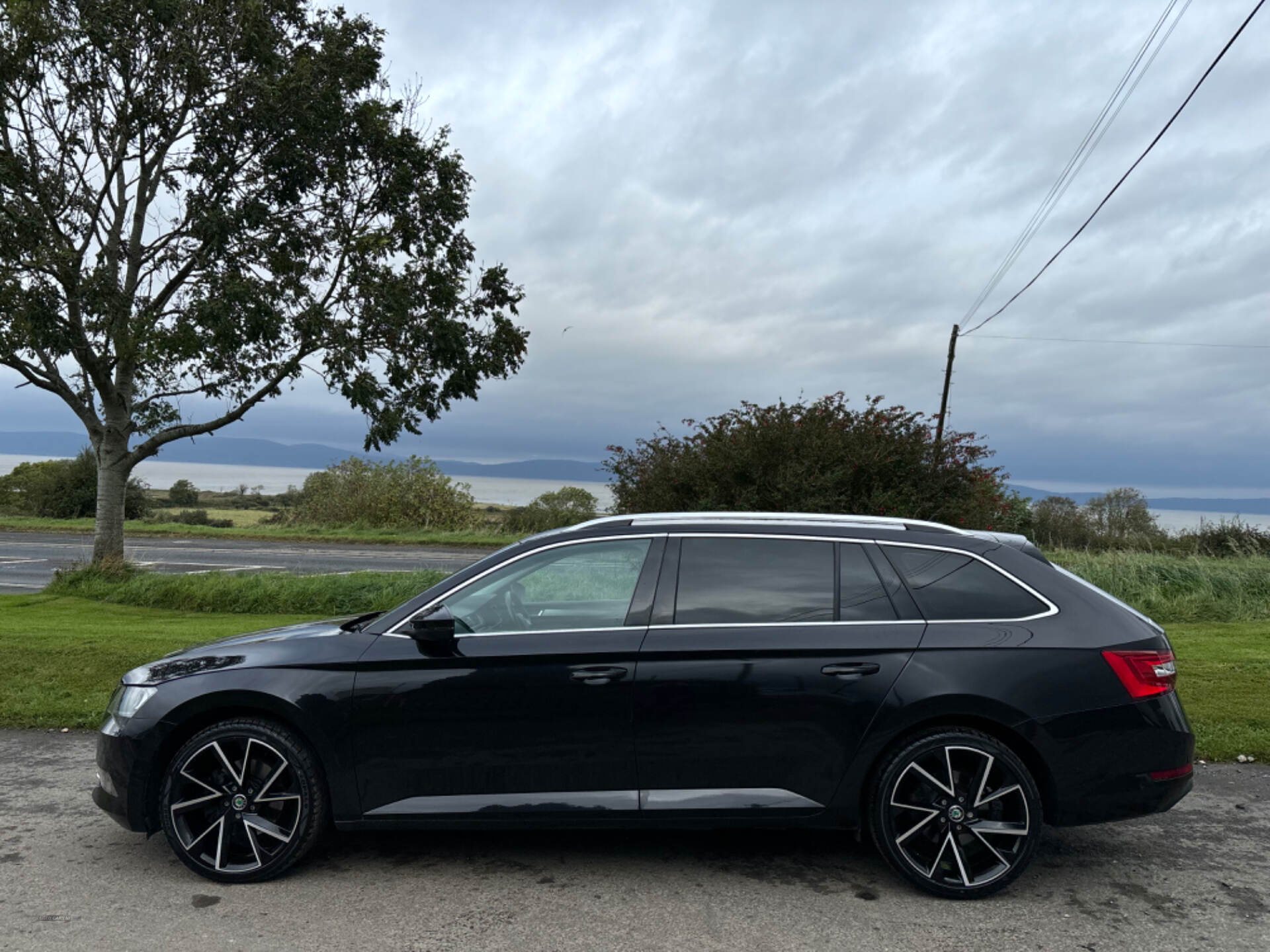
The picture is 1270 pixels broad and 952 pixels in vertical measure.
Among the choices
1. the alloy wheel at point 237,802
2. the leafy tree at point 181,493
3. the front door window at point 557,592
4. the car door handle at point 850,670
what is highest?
the leafy tree at point 181,493

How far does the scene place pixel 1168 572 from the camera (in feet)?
47.4

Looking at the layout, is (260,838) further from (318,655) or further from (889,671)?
(889,671)

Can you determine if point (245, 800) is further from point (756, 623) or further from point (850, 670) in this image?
point (850, 670)

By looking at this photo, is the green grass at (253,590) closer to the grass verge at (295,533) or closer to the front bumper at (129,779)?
the front bumper at (129,779)

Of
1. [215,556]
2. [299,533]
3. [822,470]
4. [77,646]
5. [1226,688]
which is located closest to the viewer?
[1226,688]

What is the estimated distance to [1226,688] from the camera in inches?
306

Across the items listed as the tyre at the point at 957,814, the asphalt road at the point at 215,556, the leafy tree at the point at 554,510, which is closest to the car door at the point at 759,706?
the tyre at the point at 957,814

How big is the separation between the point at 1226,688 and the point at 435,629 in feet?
22.8

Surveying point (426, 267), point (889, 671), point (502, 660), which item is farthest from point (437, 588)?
point (426, 267)

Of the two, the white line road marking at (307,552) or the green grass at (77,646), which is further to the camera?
the white line road marking at (307,552)

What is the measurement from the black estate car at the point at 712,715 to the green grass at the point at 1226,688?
2.81 meters

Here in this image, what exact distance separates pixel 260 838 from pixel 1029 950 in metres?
3.23

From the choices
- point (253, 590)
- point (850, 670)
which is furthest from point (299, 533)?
point (850, 670)

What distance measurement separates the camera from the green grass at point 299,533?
27.4 meters
